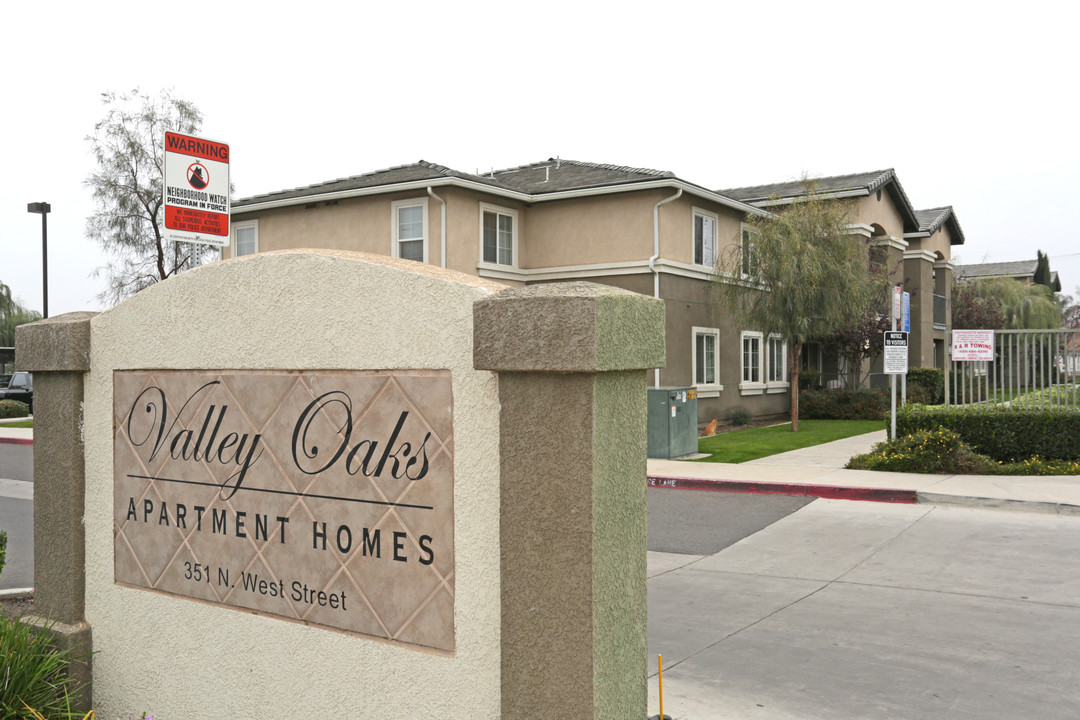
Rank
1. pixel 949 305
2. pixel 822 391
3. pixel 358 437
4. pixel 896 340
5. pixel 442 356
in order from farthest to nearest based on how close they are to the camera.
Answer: pixel 949 305 < pixel 822 391 < pixel 896 340 < pixel 358 437 < pixel 442 356

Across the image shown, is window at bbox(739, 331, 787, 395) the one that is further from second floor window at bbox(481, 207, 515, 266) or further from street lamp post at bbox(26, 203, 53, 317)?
street lamp post at bbox(26, 203, 53, 317)

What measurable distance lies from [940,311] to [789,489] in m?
26.5

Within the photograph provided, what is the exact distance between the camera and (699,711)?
497cm

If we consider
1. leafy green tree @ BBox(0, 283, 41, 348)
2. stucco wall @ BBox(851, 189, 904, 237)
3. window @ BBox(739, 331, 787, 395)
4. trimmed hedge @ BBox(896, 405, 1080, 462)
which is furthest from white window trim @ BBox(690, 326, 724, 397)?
leafy green tree @ BBox(0, 283, 41, 348)

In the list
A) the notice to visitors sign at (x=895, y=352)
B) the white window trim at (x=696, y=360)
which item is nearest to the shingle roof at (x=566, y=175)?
the white window trim at (x=696, y=360)

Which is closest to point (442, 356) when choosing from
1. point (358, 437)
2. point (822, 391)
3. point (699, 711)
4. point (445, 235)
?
point (358, 437)

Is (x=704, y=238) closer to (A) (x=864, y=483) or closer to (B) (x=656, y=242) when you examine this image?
(B) (x=656, y=242)

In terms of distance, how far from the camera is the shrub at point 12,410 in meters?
32.1

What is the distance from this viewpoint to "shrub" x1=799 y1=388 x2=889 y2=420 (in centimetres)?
2667

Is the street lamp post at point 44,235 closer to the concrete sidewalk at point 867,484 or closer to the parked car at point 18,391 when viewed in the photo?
the parked car at point 18,391

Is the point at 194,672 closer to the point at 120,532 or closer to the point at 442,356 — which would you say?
the point at 120,532

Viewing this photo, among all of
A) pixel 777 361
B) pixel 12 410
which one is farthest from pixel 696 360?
pixel 12 410

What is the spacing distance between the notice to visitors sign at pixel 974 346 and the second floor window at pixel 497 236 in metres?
11.7

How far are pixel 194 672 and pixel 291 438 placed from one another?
4.42 ft
